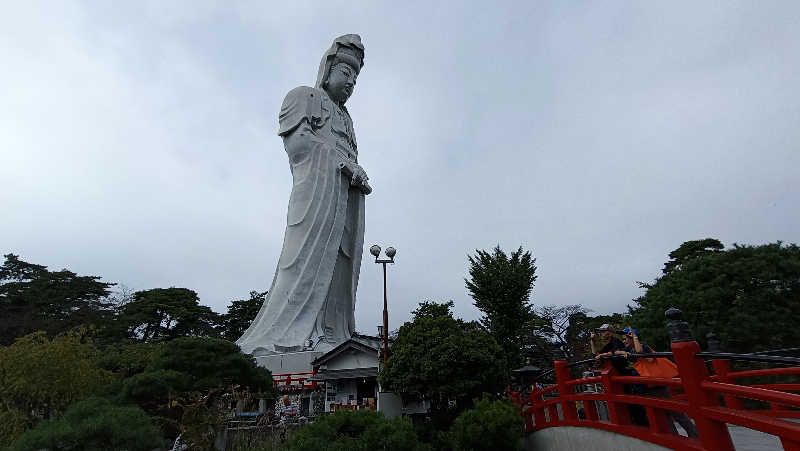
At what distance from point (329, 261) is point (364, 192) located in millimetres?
3661

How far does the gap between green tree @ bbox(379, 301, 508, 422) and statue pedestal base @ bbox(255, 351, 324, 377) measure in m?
4.63

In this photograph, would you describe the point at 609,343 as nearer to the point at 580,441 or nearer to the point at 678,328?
the point at 678,328

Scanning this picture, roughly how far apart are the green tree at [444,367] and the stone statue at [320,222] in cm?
554

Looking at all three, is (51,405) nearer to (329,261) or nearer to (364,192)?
(329,261)

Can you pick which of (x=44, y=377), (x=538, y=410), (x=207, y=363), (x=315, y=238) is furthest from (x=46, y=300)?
(x=538, y=410)

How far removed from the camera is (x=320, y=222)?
17.1 metres

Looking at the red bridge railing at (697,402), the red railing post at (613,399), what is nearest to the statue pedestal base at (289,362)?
the red bridge railing at (697,402)

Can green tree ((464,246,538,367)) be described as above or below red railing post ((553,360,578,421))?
above

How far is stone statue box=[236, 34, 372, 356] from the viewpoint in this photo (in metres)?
15.6

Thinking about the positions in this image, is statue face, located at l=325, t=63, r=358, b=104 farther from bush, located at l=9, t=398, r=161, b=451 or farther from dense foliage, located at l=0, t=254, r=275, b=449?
bush, located at l=9, t=398, r=161, b=451

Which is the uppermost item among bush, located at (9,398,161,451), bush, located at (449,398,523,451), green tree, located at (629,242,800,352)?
green tree, located at (629,242,800,352)

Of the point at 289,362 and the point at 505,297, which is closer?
the point at 289,362

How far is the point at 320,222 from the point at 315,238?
2.06 feet

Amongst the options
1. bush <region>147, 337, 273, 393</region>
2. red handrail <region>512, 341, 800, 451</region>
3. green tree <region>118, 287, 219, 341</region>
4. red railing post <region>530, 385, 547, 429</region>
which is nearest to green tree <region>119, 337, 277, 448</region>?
bush <region>147, 337, 273, 393</region>
